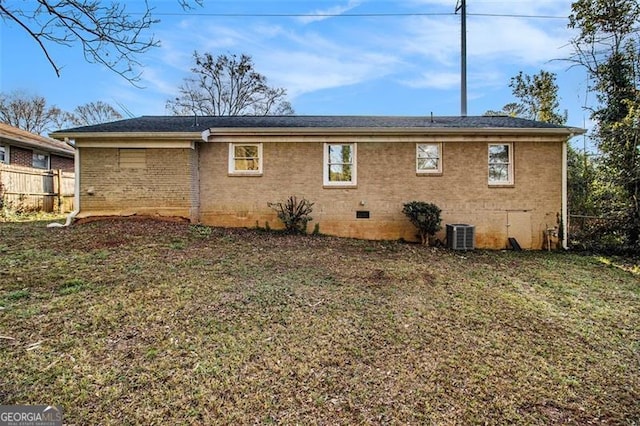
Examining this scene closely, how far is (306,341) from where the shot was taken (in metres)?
3.44

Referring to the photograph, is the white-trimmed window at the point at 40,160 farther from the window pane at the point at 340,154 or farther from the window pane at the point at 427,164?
the window pane at the point at 427,164

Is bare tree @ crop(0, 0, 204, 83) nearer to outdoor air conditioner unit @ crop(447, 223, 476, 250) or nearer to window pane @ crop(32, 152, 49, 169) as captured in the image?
outdoor air conditioner unit @ crop(447, 223, 476, 250)

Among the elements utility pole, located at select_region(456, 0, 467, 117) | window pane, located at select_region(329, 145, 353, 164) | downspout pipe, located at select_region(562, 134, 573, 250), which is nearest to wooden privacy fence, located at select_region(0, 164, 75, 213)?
window pane, located at select_region(329, 145, 353, 164)

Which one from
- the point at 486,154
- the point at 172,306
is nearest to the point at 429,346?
the point at 172,306

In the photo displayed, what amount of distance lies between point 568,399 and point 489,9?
58.8 feet

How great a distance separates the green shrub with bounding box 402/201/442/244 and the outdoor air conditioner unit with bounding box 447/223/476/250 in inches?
16.8

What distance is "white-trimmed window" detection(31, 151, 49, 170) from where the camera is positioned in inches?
609

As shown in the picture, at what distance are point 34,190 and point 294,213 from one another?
10.9 m

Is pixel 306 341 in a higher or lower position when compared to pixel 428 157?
lower

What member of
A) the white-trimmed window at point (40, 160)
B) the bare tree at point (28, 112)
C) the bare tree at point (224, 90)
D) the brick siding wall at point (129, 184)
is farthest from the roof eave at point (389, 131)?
the bare tree at point (28, 112)

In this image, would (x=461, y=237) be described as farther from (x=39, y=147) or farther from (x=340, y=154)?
(x=39, y=147)

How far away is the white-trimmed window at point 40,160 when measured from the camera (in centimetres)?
1546

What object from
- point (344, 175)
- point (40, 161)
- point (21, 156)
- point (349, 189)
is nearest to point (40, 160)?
point (40, 161)

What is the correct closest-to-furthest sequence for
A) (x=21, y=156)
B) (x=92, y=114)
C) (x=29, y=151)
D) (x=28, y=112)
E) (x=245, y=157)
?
(x=245, y=157) < (x=21, y=156) < (x=29, y=151) < (x=28, y=112) < (x=92, y=114)
